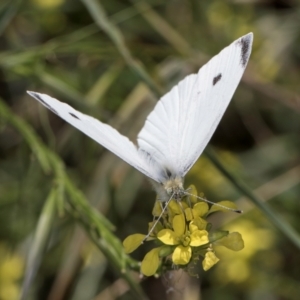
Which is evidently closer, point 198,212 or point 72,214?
point 198,212

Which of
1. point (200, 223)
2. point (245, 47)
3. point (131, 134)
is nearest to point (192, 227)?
point (200, 223)

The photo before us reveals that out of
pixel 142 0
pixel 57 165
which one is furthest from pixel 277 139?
pixel 57 165

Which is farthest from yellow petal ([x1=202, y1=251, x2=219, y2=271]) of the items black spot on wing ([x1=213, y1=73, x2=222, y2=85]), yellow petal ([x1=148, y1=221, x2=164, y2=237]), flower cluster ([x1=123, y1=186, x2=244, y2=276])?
black spot on wing ([x1=213, y1=73, x2=222, y2=85])

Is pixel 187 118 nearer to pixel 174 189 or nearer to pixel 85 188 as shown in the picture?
pixel 174 189

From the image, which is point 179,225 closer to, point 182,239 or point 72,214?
point 182,239

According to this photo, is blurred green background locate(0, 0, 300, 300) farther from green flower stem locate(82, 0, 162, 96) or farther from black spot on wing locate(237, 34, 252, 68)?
black spot on wing locate(237, 34, 252, 68)

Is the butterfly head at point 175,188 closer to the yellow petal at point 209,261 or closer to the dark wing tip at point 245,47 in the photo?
the yellow petal at point 209,261
